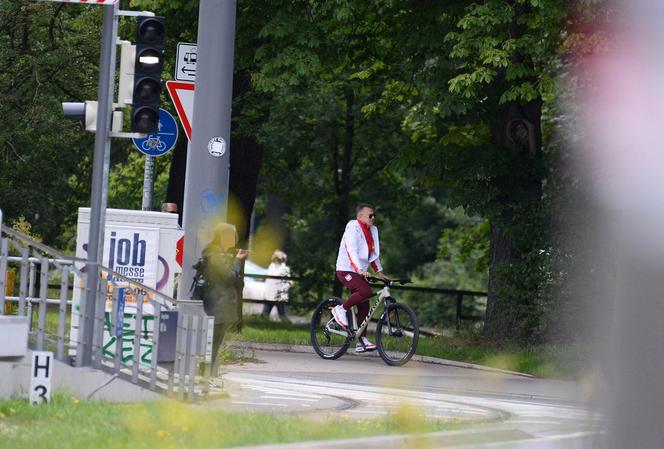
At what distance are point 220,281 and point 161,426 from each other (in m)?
3.71

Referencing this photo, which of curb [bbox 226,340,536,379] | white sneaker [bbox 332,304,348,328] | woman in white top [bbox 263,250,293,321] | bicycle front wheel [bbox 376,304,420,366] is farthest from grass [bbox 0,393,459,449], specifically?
woman in white top [bbox 263,250,293,321]

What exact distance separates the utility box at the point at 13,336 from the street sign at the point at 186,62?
478cm

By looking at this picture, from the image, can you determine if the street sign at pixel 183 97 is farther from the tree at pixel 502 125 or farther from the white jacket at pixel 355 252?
the tree at pixel 502 125

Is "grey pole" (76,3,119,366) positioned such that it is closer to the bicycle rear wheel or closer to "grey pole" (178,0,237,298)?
"grey pole" (178,0,237,298)

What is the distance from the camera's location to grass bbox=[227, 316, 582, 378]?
18.3 meters

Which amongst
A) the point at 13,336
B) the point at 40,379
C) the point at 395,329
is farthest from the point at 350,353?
the point at 40,379

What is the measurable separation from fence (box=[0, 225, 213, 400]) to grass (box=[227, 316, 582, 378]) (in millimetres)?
6435

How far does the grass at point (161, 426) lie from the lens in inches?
375

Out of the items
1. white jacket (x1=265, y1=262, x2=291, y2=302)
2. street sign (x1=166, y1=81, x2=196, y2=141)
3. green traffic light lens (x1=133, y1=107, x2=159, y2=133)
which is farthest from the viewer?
white jacket (x1=265, y1=262, x2=291, y2=302)

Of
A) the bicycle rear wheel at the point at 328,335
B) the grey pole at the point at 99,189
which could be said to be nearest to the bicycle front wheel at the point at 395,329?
the bicycle rear wheel at the point at 328,335

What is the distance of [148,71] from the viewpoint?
13.1 m

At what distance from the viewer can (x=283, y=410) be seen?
12.1 metres

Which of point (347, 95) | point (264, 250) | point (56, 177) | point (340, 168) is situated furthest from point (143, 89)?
point (264, 250)

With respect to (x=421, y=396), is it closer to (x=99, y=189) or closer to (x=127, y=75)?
(x=99, y=189)
